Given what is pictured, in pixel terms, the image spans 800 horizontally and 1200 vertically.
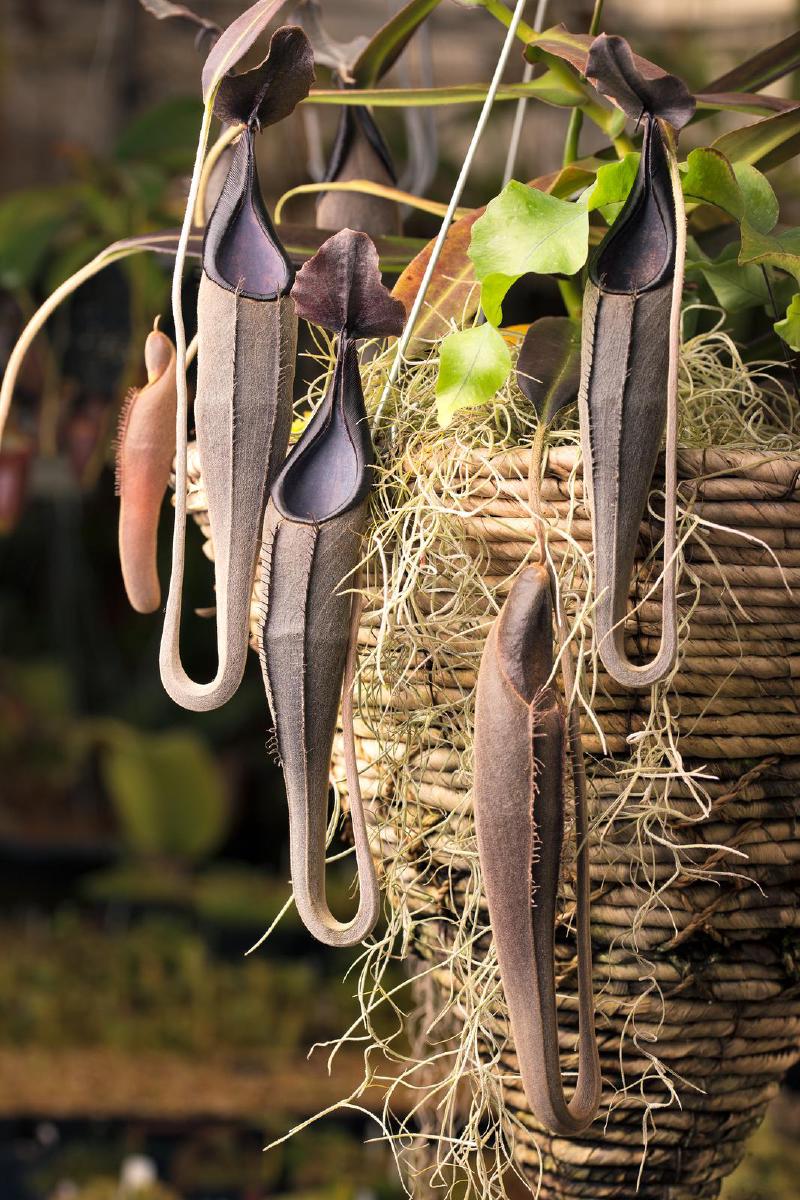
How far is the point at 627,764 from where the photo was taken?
Answer: 1.36 feet

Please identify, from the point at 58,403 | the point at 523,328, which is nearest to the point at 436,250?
the point at 523,328

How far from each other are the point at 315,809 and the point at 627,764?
112 mm

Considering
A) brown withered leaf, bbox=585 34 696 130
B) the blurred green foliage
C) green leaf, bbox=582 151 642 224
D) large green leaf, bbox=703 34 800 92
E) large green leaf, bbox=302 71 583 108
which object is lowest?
the blurred green foliage

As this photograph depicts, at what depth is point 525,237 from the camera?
397mm

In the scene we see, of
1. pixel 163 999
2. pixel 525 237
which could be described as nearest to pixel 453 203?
pixel 525 237

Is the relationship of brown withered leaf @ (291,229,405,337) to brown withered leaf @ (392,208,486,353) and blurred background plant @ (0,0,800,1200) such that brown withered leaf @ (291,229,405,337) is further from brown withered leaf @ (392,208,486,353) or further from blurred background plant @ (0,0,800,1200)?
blurred background plant @ (0,0,800,1200)

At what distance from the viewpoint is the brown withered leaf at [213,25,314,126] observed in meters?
0.39

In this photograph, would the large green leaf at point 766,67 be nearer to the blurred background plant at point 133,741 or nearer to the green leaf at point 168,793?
the blurred background plant at point 133,741

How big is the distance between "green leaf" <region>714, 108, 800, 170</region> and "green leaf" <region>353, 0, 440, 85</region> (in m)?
0.15

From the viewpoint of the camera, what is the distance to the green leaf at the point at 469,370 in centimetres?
40

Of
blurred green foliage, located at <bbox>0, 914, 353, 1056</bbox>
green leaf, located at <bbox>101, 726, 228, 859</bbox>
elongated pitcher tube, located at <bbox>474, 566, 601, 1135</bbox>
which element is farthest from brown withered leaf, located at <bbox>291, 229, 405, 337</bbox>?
green leaf, located at <bbox>101, 726, 228, 859</bbox>

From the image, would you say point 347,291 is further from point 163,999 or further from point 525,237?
point 163,999

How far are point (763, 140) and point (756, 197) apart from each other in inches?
2.3

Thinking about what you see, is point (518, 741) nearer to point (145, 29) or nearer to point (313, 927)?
point (313, 927)
